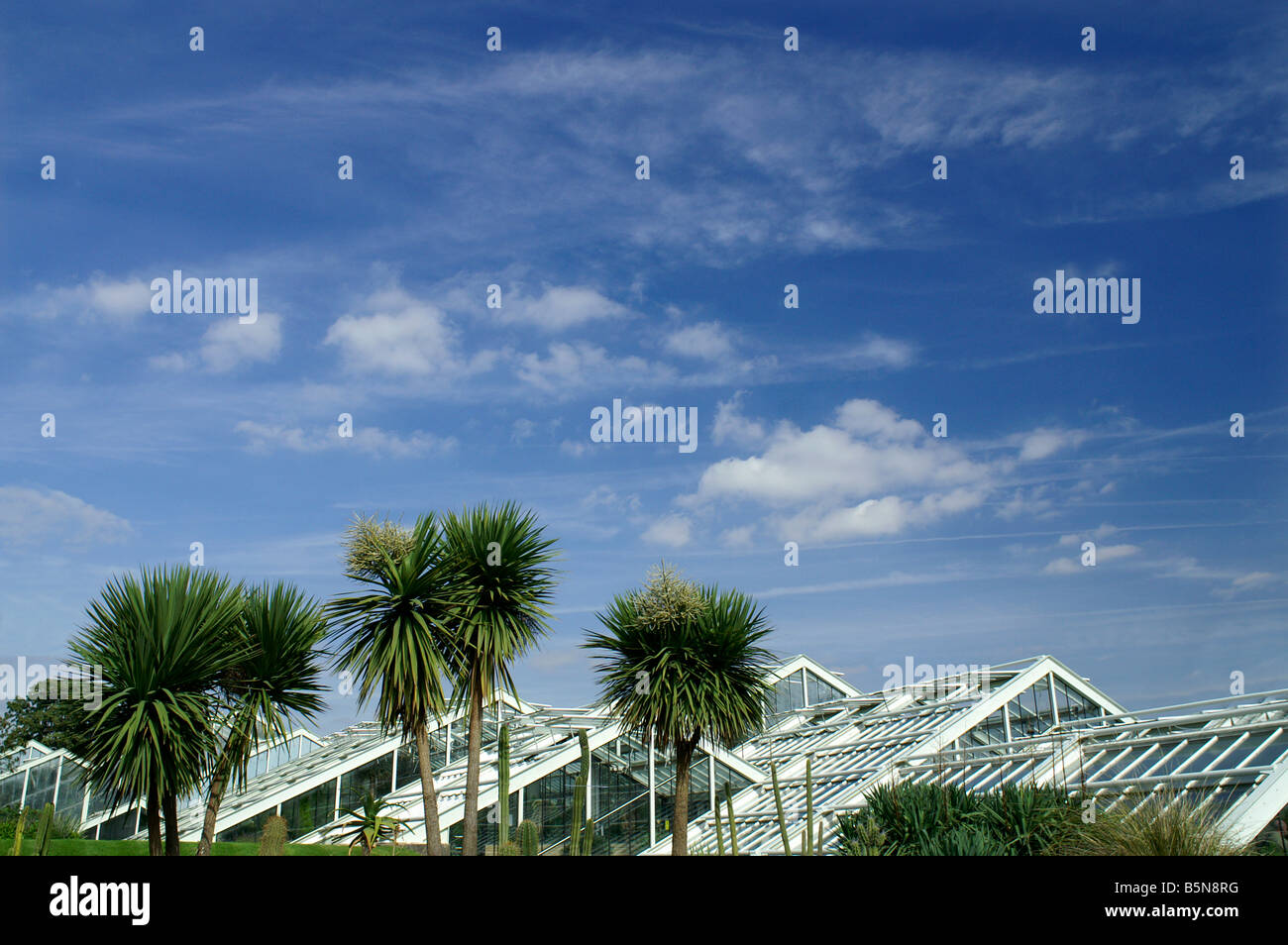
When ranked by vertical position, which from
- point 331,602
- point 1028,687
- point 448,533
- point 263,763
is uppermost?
point 448,533

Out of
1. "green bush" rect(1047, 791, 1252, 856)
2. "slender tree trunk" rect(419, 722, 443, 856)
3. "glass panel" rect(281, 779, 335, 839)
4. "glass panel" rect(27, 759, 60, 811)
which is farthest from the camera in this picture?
"glass panel" rect(27, 759, 60, 811)

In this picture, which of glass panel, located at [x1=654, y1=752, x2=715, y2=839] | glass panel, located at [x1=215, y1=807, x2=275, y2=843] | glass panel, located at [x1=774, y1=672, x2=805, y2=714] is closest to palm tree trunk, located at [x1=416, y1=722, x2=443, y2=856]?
glass panel, located at [x1=654, y1=752, x2=715, y2=839]

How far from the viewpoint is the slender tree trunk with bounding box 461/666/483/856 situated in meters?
13.8

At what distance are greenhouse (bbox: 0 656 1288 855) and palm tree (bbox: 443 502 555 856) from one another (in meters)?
1.01

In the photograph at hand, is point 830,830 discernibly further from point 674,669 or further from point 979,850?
point 979,850

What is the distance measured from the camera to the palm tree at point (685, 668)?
14992mm

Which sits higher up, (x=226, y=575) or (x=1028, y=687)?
(x=226, y=575)

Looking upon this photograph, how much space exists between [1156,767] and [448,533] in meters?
11.5

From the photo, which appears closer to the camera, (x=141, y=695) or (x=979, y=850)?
(x=979, y=850)

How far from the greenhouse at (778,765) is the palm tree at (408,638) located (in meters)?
1.74

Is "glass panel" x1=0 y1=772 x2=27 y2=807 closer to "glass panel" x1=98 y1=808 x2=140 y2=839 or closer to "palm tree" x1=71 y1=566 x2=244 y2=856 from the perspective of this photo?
"glass panel" x1=98 y1=808 x2=140 y2=839

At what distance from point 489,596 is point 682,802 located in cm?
470
